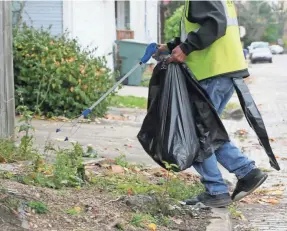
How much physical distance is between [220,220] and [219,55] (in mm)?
1196

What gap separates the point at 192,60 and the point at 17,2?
10.7 metres

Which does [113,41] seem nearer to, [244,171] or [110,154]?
[110,154]

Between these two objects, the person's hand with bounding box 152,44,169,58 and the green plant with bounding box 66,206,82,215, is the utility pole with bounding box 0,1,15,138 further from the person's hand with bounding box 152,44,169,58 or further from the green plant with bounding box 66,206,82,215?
the green plant with bounding box 66,206,82,215

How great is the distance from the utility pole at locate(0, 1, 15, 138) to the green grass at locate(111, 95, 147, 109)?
638cm

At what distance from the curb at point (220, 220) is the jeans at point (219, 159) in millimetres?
163

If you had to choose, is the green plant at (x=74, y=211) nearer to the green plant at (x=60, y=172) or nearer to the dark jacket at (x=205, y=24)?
the green plant at (x=60, y=172)

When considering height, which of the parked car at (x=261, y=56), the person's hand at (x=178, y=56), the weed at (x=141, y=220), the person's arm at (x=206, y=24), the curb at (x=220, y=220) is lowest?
the parked car at (x=261, y=56)

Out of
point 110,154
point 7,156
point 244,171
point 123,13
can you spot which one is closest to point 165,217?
point 244,171

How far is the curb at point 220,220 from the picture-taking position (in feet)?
15.1

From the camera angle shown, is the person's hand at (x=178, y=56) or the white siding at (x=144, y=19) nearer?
the person's hand at (x=178, y=56)

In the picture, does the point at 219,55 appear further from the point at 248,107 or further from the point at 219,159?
the point at 219,159

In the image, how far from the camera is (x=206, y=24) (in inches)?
192

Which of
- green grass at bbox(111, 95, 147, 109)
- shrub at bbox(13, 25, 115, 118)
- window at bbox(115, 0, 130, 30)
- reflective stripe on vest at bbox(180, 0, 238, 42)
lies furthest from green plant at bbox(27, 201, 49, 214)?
window at bbox(115, 0, 130, 30)

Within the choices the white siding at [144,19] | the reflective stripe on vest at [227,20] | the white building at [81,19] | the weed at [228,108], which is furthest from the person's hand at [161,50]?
the white siding at [144,19]
